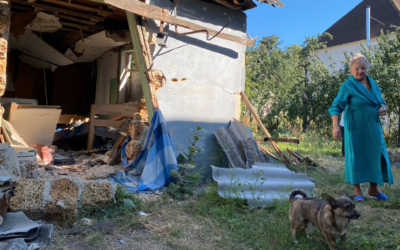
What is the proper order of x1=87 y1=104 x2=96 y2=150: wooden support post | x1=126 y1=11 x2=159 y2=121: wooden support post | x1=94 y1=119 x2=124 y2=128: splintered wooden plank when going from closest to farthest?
x1=126 y1=11 x2=159 y2=121: wooden support post, x1=94 y1=119 x2=124 y2=128: splintered wooden plank, x1=87 y1=104 x2=96 y2=150: wooden support post

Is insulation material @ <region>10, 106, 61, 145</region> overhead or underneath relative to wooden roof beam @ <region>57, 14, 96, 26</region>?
underneath

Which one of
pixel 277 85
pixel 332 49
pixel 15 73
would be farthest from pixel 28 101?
pixel 332 49

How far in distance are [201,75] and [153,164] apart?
1972 millimetres

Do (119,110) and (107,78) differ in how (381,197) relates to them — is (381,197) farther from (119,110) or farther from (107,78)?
(107,78)

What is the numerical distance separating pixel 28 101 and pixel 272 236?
682 cm

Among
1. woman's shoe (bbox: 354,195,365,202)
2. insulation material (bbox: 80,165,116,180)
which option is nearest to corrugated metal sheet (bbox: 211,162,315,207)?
woman's shoe (bbox: 354,195,365,202)

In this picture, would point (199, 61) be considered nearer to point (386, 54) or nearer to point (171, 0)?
point (171, 0)

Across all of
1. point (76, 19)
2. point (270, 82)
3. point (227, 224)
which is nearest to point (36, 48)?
point (76, 19)

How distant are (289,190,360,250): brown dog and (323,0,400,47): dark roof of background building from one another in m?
19.6

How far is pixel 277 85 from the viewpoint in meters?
15.1

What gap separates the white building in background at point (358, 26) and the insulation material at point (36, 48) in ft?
49.0

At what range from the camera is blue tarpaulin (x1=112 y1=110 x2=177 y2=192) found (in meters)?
4.71

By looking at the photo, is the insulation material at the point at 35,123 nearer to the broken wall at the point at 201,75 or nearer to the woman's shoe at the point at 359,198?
the broken wall at the point at 201,75

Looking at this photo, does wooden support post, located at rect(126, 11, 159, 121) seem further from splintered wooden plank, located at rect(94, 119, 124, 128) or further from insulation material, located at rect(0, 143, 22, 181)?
splintered wooden plank, located at rect(94, 119, 124, 128)
